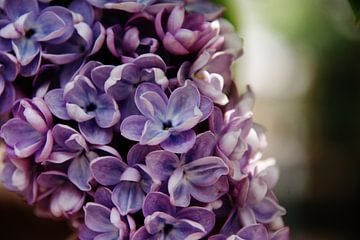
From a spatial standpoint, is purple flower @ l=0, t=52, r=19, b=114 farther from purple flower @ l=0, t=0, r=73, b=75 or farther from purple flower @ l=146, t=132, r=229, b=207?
purple flower @ l=146, t=132, r=229, b=207

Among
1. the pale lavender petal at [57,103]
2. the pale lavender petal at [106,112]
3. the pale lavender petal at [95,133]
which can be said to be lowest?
the pale lavender petal at [95,133]

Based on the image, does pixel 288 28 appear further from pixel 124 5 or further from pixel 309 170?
pixel 124 5

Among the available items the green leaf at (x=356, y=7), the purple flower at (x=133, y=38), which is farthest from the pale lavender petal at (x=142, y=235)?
the green leaf at (x=356, y=7)

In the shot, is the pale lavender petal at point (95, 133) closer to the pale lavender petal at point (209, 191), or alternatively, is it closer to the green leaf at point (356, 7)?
the pale lavender petal at point (209, 191)

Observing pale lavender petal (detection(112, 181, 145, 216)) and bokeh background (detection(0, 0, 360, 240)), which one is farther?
bokeh background (detection(0, 0, 360, 240))

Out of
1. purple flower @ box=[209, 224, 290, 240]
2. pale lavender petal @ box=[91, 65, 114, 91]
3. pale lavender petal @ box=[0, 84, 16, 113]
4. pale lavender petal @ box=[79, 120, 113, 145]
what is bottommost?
purple flower @ box=[209, 224, 290, 240]

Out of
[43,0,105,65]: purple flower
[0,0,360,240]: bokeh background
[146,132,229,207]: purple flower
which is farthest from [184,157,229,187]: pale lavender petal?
[0,0,360,240]: bokeh background

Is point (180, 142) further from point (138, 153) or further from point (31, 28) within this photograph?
point (31, 28)

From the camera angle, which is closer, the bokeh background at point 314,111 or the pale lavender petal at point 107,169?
the pale lavender petal at point 107,169

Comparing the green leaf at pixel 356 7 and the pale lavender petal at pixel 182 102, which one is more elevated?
the green leaf at pixel 356 7
